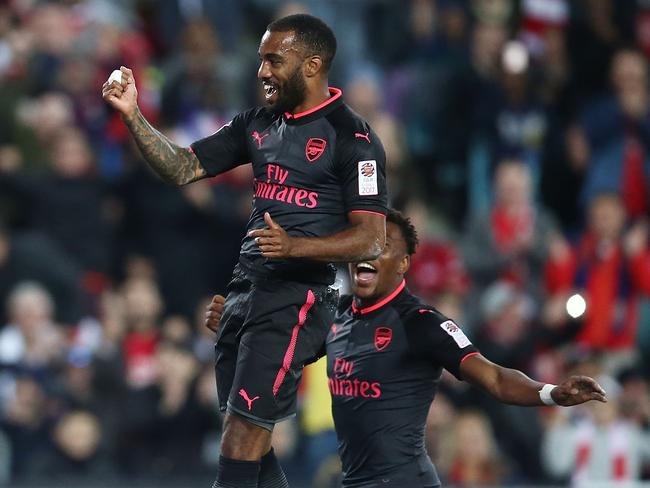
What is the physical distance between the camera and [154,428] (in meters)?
9.67

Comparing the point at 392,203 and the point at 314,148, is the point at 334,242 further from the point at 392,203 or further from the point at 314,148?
the point at 392,203

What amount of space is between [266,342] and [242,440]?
38cm

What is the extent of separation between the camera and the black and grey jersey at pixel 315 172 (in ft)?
17.8

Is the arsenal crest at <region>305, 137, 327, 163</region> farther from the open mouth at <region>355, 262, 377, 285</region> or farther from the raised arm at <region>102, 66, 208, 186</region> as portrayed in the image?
the open mouth at <region>355, 262, 377, 285</region>

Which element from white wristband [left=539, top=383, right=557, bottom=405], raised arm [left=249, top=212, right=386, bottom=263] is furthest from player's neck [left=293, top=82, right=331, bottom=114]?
white wristband [left=539, top=383, right=557, bottom=405]

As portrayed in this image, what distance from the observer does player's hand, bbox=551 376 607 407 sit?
5.24 metres

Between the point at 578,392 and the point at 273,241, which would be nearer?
the point at 273,241

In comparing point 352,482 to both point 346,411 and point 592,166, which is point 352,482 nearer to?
point 346,411

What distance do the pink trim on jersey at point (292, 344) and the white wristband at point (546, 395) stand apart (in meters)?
0.94

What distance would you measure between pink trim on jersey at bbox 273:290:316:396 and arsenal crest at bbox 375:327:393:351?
1.83ft

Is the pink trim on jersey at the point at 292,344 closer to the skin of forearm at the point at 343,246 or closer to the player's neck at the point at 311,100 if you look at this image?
the skin of forearm at the point at 343,246

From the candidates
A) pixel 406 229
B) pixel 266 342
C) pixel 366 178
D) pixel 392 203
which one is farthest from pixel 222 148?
pixel 392 203

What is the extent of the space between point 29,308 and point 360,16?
4.47 metres

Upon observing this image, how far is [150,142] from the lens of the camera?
5.52 meters
